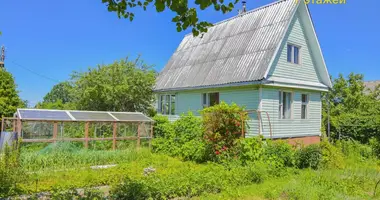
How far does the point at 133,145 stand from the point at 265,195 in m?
7.89

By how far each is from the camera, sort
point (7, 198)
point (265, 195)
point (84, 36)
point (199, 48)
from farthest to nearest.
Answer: point (84, 36) < point (199, 48) < point (265, 195) < point (7, 198)

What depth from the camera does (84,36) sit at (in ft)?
66.8

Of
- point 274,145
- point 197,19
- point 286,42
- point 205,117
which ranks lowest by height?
point 274,145

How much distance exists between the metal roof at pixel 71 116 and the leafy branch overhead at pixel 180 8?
29.1 feet

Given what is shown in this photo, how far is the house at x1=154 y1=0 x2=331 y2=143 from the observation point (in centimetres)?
1302

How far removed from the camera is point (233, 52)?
15.3m

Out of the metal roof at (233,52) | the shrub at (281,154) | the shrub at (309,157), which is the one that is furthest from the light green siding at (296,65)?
the shrub at (309,157)

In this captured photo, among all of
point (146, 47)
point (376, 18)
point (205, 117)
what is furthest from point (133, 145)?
point (376, 18)

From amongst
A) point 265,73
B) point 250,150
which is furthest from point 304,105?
point 250,150

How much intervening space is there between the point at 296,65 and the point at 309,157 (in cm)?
621

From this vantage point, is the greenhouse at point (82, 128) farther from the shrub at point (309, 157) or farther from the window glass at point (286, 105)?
the shrub at point (309, 157)

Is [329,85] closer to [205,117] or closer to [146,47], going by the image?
[205,117]

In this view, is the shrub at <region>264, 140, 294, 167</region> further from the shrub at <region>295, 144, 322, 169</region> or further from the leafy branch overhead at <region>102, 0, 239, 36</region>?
the leafy branch overhead at <region>102, 0, 239, 36</region>

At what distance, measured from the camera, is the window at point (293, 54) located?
14.5 metres
